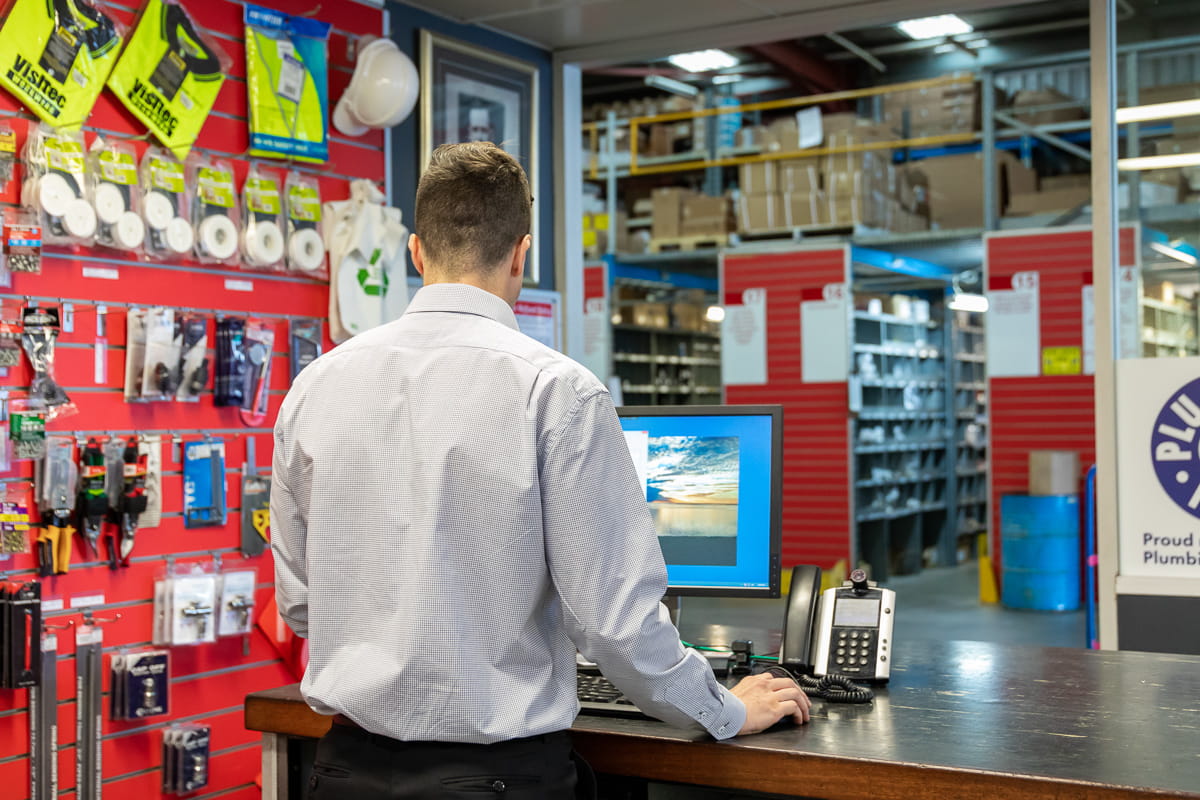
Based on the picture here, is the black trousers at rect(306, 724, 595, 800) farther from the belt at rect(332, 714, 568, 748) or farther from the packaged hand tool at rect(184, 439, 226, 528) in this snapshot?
the packaged hand tool at rect(184, 439, 226, 528)

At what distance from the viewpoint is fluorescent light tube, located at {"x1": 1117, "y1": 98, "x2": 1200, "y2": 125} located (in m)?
3.86

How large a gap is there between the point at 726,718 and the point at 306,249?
98.6 inches

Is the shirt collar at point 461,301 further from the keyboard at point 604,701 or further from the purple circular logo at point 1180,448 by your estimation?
the purple circular logo at point 1180,448

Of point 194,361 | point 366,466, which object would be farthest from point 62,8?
point 366,466

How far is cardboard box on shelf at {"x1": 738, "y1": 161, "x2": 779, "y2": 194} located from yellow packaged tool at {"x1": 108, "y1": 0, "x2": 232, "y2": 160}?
7359 millimetres

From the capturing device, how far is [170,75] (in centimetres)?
349

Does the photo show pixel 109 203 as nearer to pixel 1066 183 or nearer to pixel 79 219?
pixel 79 219

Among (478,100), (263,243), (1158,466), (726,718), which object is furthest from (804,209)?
(726,718)

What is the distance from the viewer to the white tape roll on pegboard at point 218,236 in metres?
3.55

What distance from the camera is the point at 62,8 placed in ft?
10.6

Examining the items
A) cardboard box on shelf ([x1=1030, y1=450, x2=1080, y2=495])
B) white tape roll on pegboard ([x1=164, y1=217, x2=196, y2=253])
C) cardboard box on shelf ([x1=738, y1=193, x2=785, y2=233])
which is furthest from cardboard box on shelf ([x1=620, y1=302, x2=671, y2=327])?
white tape roll on pegboard ([x1=164, y1=217, x2=196, y2=253])

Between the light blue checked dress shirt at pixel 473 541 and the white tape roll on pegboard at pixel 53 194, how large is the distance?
1.77 m

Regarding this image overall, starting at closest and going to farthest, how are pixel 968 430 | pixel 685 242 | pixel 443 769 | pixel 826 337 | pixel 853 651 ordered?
pixel 443 769 → pixel 853 651 → pixel 826 337 → pixel 685 242 → pixel 968 430

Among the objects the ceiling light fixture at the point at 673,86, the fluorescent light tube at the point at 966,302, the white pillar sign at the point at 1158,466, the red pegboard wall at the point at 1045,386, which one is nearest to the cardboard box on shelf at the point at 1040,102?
the red pegboard wall at the point at 1045,386
